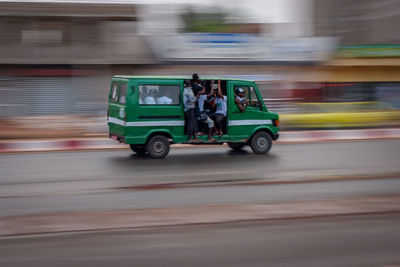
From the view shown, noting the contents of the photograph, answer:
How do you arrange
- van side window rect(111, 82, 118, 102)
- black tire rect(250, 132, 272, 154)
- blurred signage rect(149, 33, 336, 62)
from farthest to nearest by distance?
blurred signage rect(149, 33, 336, 62) < black tire rect(250, 132, 272, 154) < van side window rect(111, 82, 118, 102)

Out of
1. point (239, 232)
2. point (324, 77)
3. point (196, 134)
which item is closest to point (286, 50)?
point (324, 77)

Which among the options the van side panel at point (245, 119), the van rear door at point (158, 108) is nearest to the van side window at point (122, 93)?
the van rear door at point (158, 108)

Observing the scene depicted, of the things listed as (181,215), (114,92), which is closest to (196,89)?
(114,92)

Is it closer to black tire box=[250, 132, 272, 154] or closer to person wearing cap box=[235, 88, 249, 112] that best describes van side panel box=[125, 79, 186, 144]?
person wearing cap box=[235, 88, 249, 112]

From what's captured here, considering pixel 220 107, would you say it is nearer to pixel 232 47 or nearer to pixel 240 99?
pixel 240 99

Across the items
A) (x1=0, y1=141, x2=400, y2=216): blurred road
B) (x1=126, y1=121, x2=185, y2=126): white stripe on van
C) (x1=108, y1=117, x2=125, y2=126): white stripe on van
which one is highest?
(x1=108, y1=117, x2=125, y2=126): white stripe on van

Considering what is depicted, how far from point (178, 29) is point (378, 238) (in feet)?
97.4

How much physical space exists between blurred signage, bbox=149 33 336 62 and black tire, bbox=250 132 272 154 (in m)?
14.9

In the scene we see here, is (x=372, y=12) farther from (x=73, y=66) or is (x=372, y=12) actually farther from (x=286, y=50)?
(x=73, y=66)

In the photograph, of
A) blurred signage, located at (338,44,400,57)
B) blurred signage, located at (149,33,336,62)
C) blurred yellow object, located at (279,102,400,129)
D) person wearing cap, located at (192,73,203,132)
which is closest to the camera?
person wearing cap, located at (192,73,203,132)

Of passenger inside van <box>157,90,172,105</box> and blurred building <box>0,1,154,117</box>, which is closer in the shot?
passenger inside van <box>157,90,172,105</box>

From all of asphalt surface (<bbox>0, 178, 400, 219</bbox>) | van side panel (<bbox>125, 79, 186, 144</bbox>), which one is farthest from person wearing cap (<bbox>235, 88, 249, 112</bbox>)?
asphalt surface (<bbox>0, 178, 400, 219</bbox>)

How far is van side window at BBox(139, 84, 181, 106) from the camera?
13.3 m

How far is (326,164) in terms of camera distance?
1279 cm
